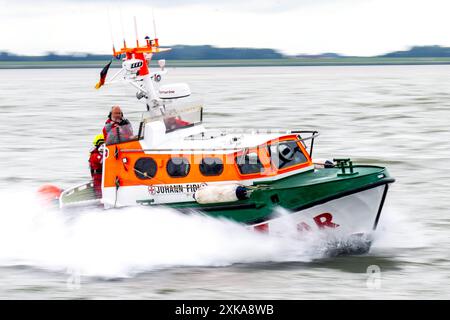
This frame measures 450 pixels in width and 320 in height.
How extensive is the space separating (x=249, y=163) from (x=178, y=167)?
1.26 m

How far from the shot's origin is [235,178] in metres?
15.4

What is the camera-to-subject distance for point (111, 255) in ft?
51.7

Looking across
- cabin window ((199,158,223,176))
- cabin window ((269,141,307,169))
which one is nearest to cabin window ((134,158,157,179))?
cabin window ((199,158,223,176))

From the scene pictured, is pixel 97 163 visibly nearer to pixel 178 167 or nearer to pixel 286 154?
pixel 178 167

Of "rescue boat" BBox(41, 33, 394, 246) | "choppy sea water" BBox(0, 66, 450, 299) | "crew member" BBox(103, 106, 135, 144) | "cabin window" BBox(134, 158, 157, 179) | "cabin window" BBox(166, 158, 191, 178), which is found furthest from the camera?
"crew member" BBox(103, 106, 135, 144)

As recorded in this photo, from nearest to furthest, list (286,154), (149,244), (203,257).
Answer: (203,257) < (286,154) < (149,244)

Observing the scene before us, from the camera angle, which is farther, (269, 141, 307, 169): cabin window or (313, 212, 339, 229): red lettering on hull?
(269, 141, 307, 169): cabin window

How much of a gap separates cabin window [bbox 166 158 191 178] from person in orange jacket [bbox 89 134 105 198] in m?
1.64

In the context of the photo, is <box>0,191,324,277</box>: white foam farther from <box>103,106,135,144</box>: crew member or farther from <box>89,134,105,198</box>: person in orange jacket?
<box>103,106,135,144</box>: crew member

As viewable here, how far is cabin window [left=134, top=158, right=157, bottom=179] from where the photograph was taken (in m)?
15.7

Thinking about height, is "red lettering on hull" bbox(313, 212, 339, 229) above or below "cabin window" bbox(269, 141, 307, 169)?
below

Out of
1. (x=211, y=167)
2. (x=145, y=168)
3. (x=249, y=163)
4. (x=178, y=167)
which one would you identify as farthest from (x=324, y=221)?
(x=145, y=168)
